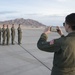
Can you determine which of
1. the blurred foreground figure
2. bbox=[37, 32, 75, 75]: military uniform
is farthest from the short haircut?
bbox=[37, 32, 75, 75]: military uniform

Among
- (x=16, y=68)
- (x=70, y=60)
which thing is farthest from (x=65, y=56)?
(x=16, y=68)

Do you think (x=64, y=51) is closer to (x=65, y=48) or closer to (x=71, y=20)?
(x=65, y=48)

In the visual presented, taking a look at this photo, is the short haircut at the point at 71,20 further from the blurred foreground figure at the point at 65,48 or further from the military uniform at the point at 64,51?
the military uniform at the point at 64,51

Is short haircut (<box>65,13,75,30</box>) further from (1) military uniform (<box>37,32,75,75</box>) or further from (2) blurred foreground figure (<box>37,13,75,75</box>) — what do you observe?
(1) military uniform (<box>37,32,75,75</box>)

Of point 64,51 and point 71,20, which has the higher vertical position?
point 71,20

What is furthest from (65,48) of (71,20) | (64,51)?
(71,20)

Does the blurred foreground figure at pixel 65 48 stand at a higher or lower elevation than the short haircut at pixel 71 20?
lower

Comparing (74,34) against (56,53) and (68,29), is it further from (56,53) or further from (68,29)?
(56,53)

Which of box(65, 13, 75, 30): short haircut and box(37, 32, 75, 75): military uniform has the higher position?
box(65, 13, 75, 30): short haircut

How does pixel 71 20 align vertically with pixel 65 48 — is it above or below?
above

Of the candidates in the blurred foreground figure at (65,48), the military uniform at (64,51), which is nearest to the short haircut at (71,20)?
the blurred foreground figure at (65,48)

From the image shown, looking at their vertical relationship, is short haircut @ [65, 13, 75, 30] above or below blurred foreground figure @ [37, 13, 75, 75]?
above

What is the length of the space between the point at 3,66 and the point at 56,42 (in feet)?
23.3

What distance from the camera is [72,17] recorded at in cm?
298
